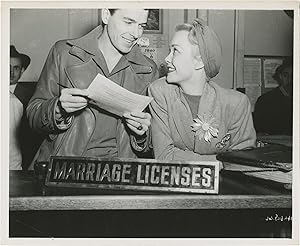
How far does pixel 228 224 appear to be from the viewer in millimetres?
1325

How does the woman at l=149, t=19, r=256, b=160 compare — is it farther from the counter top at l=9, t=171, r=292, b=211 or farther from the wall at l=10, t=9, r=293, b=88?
the counter top at l=9, t=171, r=292, b=211

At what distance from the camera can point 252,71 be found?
134 cm

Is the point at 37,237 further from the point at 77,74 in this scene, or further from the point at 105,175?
the point at 77,74

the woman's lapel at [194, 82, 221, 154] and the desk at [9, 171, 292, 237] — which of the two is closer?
the desk at [9, 171, 292, 237]

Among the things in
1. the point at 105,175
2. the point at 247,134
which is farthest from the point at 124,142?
the point at 247,134

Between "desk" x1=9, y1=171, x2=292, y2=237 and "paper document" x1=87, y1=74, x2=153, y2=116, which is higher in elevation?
"paper document" x1=87, y1=74, x2=153, y2=116

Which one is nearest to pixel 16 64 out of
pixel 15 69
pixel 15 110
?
pixel 15 69

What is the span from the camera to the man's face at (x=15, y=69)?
1301 millimetres

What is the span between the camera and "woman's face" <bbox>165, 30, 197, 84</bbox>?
1.31m

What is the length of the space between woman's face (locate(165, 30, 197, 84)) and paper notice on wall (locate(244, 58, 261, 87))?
5.7 inches

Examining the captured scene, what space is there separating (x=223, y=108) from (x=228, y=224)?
0.32 metres

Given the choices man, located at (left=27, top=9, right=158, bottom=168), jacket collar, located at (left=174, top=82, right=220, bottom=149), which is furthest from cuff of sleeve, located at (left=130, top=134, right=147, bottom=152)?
jacket collar, located at (left=174, top=82, right=220, bottom=149)

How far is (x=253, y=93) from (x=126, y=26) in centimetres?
39

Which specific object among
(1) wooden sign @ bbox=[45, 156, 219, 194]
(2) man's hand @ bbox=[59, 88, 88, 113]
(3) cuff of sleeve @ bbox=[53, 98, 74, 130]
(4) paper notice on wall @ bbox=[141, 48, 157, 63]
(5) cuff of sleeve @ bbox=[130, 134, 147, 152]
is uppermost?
(4) paper notice on wall @ bbox=[141, 48, 157, 63]
